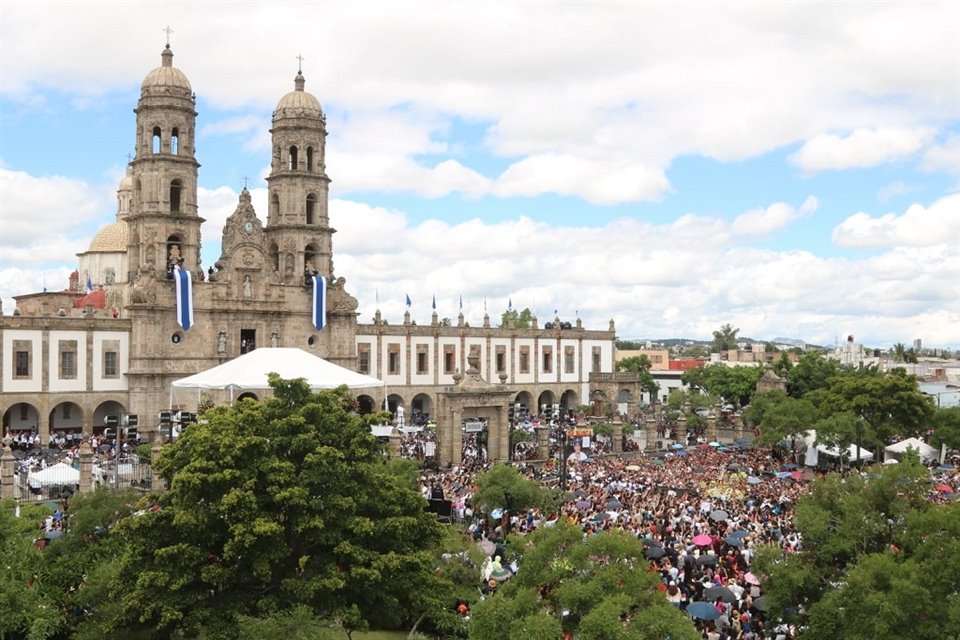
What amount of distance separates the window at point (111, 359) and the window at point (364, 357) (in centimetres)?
1485

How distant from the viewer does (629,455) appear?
1823 inches

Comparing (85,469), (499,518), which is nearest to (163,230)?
(85,469)

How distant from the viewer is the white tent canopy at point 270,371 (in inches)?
1566

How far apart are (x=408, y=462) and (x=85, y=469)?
10802 mm

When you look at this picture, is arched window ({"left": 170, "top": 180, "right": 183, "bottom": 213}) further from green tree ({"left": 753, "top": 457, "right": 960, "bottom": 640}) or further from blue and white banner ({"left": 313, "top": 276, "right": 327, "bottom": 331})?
green tree ({"left": 753, "top": 457, "right": 960, "bottom": 640})

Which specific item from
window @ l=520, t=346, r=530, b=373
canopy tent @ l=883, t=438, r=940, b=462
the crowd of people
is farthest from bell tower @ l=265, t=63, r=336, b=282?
canopy tent @ l=883, t=438, r=940, b=462

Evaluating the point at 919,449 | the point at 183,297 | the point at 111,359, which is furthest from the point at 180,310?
the point at 919,449

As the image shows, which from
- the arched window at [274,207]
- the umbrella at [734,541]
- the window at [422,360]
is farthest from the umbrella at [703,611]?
the window at [422,360]

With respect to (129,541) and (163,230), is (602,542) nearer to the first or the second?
(129,541)

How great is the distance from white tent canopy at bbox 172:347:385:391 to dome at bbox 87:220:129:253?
1062 inches

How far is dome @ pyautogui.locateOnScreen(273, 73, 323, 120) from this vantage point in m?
57.3

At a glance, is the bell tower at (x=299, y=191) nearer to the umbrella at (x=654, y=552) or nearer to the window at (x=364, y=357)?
the window at (x=364, y=357)

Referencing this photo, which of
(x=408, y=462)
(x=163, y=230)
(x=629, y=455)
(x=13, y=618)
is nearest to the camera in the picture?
(x=13, y=618)

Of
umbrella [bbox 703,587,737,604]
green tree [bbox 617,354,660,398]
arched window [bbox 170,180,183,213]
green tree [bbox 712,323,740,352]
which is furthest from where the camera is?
A: green tree [bbox 712,323,740,352]
